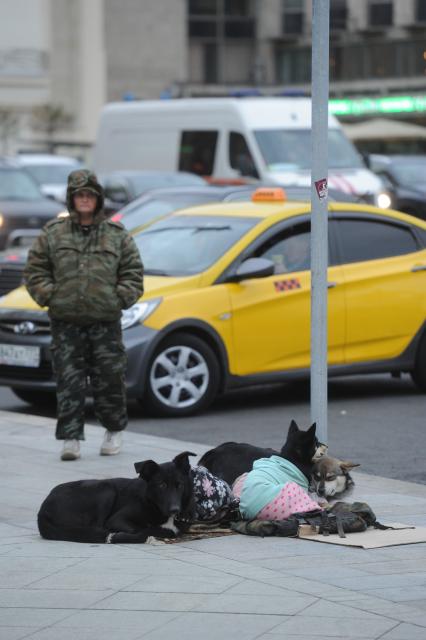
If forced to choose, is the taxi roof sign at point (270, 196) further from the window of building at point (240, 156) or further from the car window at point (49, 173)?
the car window at point (49, 173)

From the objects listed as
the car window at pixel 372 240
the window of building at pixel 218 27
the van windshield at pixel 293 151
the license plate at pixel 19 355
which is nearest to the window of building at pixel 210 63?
the window of building at pixel 218 27

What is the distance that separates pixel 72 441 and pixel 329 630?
4.16 m

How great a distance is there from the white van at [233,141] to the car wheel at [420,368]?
1025 cm

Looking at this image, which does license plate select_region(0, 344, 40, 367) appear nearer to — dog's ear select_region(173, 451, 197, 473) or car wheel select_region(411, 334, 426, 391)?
car wheel select_region(411, 334, 426, 391)

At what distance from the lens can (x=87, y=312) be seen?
9.27 metres

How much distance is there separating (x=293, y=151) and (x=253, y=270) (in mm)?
13015

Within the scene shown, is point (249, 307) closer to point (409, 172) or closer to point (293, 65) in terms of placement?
point (409, 172)

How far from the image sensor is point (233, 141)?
25.0 meters

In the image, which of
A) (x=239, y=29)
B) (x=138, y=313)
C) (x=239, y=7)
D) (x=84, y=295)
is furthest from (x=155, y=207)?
(x=239, y=7)

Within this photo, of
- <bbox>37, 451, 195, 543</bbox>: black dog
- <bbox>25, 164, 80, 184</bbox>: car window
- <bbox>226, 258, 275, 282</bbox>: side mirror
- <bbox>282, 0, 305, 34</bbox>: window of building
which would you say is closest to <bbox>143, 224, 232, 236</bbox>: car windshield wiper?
<bbox>226, 258, 275, 282</bbox>: side mirror

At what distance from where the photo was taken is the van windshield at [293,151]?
24.3 meters

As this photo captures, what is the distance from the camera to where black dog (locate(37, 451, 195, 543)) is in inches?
271

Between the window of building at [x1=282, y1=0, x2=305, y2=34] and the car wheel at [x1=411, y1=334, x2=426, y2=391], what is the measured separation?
6647 centimetres

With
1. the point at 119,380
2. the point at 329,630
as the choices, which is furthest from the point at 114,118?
the point at 329,630
